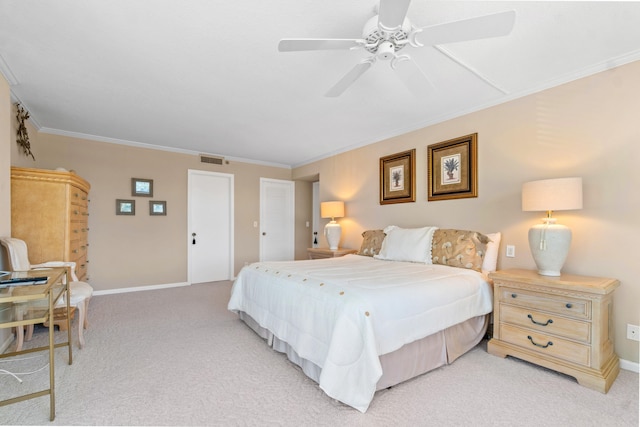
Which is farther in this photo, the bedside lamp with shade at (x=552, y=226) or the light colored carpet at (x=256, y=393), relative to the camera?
the bedside lamp with shade at (x=552, y=226)

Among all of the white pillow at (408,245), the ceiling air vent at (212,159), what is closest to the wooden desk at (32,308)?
the white pillow at (408,245)

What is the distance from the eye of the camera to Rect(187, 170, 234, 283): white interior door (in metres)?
5.16

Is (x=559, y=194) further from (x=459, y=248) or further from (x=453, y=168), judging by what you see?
(x=453, y=168)

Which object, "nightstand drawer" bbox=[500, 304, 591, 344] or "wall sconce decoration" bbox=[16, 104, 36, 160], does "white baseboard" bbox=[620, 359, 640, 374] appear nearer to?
"nightstand drawer" bbox=[500, 304, 591, 344]

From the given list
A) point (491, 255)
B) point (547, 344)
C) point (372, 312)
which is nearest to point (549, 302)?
point (547, 344)

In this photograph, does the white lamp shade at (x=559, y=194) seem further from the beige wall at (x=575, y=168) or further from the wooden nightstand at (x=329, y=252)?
the wooden nightstand at (x=329, y=252)

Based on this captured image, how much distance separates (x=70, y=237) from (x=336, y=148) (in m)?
3.71

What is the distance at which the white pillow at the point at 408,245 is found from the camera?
3.15 metres

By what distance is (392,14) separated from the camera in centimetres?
143

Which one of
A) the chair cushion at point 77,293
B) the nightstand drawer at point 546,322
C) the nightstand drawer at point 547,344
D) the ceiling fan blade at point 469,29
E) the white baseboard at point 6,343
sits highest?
the ceiling fan blade at point 469,29

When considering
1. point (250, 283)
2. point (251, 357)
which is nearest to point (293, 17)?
point (250, 283)

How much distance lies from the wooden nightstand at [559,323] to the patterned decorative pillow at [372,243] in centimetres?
149

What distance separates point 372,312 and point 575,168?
7.25 ft

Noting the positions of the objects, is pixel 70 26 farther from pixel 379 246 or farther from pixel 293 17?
pixel 379 246
